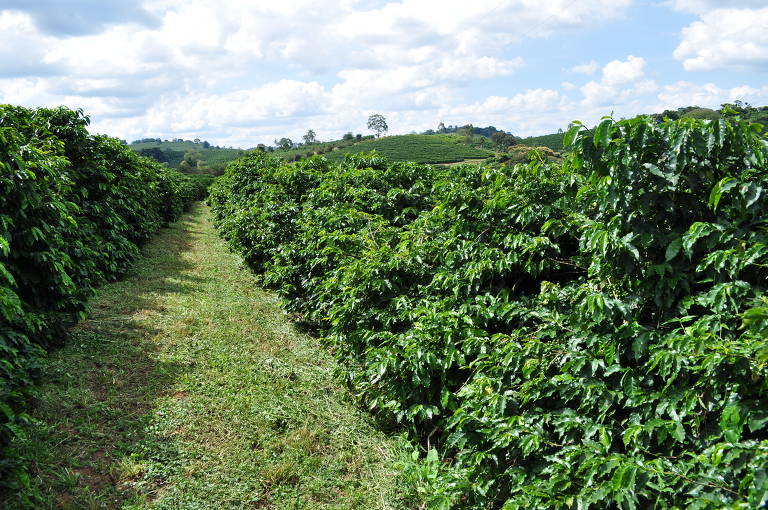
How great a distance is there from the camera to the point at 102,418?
406cm

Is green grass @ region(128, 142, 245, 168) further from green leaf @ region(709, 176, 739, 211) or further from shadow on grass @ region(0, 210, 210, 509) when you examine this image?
green leaf @ region(709, 176, 739, 211)

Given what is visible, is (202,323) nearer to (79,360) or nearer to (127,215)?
(79,360)

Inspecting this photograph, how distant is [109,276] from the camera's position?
8.51 m

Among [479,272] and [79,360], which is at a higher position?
[479,272]

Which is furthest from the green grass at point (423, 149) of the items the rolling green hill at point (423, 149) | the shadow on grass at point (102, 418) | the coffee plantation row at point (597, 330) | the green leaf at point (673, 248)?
the green leaf at point (673, 248)

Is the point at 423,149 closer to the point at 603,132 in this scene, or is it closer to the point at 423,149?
the point at 423,149

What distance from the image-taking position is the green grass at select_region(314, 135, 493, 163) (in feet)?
217

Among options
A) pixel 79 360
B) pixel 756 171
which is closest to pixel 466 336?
pixel 756 171

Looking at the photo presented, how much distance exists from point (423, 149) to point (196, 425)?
2935 inches

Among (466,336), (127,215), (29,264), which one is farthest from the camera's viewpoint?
(127,215)

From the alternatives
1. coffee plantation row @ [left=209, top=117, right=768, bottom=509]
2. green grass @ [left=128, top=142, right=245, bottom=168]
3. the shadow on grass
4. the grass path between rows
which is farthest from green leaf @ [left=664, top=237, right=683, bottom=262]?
green grass @ [left=128, top=142, right=245, bottom=168]

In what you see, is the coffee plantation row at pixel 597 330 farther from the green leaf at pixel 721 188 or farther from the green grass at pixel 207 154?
the green grass at pixel 207 154

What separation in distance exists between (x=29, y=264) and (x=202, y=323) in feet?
8.56

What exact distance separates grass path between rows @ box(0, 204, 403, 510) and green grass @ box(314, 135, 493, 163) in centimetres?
5602
